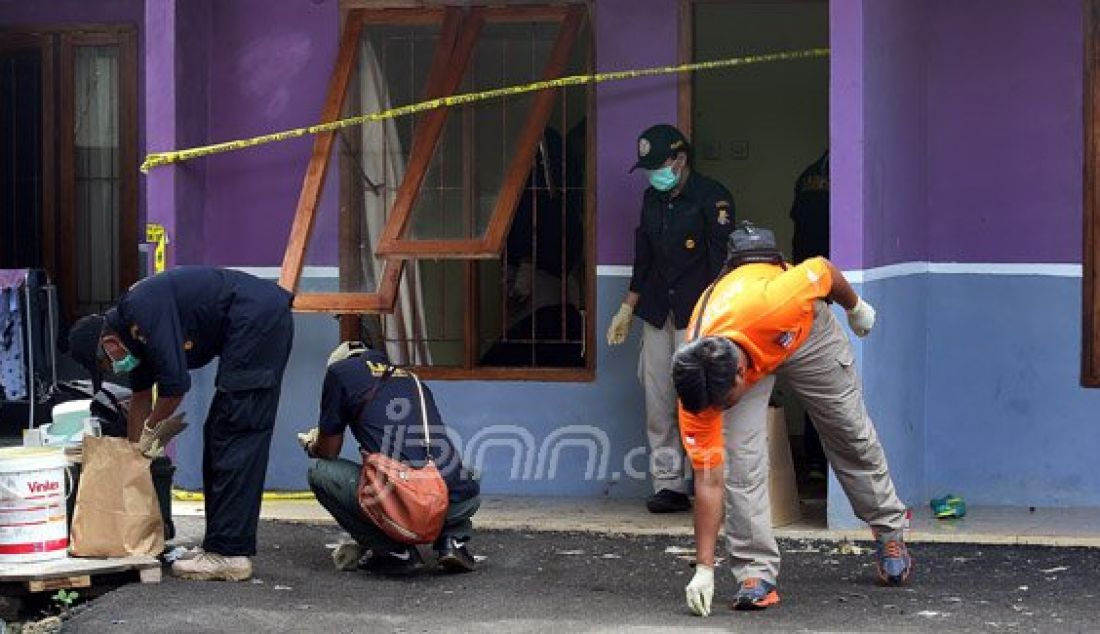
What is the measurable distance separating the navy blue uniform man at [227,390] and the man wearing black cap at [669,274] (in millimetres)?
2335

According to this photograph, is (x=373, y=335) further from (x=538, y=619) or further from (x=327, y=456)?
(x=538, y=619)

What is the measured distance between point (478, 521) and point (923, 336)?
255cm

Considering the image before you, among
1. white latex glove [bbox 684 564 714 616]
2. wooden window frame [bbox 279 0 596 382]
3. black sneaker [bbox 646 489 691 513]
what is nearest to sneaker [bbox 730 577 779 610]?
white latex glove [bbox 684 564 714 616]

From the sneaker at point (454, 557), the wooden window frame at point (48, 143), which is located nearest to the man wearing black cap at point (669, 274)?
the sneaker at point (454, 557)

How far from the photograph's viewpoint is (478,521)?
10.3 meters

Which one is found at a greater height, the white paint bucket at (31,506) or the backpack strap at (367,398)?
the backpack strap at (367,398)

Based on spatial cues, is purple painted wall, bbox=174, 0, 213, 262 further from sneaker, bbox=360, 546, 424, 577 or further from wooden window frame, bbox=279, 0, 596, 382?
sneaker, bbox=360, 546, 424, 577

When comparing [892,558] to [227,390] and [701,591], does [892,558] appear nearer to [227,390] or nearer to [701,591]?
[701,591]

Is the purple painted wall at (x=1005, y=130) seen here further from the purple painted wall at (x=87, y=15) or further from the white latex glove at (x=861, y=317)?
the purple painted wall at (x=87, y=15)

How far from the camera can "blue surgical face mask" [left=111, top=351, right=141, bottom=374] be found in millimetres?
8609

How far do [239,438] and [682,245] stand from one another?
2.79 meters

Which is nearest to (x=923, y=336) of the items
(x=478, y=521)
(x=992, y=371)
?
(x=992, y=371)

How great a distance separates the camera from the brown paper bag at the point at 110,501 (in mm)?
8688

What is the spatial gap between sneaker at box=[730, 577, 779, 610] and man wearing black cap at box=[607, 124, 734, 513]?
2.39m
